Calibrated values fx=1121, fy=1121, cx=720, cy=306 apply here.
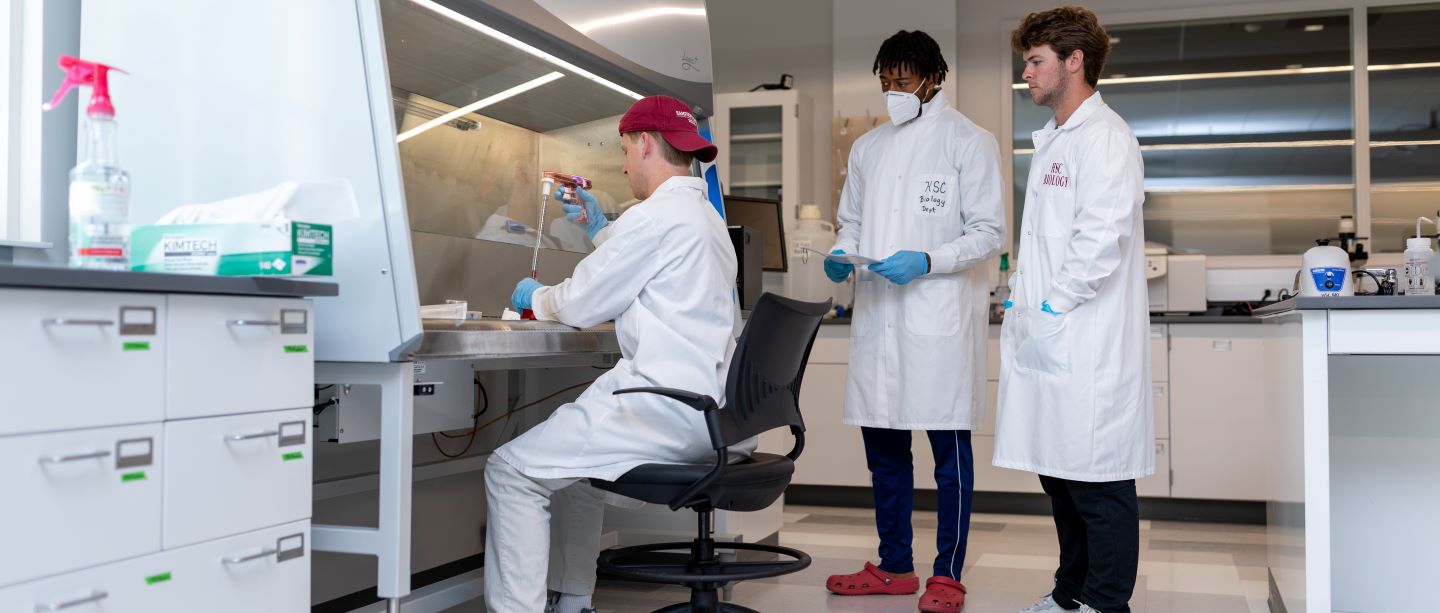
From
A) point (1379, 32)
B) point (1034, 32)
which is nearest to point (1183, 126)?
point (1379, 32)

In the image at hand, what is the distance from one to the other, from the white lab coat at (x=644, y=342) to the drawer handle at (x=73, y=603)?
801mm

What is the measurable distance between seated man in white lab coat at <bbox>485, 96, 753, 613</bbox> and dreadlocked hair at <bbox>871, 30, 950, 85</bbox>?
894 millimetres

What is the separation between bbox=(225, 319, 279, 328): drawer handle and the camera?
1403mm

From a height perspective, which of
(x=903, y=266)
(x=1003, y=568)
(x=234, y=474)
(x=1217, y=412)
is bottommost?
(x=1003, y=568)

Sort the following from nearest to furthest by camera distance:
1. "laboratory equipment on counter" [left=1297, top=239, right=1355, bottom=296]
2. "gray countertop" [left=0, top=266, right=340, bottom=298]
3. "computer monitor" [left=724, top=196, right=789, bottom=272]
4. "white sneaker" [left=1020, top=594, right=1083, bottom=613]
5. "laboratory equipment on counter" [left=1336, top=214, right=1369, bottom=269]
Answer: "gray countertop" [left=0, top=266, right=340, bottom=298] < "laboratory equipment on counter" [left=1297, top=239, right=1355, bottom=296] < "white sneaker" [left=1020, top=594, right=1083, bottom=613] < "computer monitor" [left=724, top=196, right=789, bottom=272] < "laboratory equipment on counter" [left=1336, top=214, right=1369, bottom=269]

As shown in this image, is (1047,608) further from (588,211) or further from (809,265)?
(809,265)

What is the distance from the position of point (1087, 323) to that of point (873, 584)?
38.0 inches

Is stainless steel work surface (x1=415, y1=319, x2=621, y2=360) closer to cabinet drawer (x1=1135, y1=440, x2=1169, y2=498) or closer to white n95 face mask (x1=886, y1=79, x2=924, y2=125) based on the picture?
white n95 face mask (x1=886, y1=79, x2=924, y2=125)

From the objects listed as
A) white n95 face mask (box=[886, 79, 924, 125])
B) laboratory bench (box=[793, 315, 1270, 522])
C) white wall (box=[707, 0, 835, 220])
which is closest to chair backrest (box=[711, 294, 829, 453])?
white n95 face mask (box=[886, 79, 924, 125])

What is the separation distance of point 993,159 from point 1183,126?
8.18 ft

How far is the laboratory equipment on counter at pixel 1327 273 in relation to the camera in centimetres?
224

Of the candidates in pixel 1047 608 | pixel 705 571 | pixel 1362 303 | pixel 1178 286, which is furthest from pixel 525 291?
pixel 1178 286

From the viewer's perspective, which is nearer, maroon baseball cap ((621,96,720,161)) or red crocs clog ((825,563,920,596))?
maroon baseball cap ((621,96,720,161))

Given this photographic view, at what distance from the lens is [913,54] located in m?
2.76
